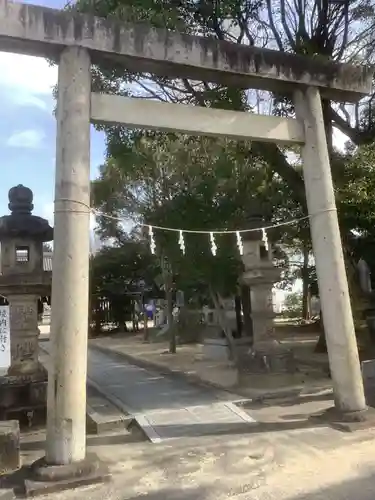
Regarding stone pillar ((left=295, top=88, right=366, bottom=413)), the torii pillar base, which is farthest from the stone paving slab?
the torii pillar base

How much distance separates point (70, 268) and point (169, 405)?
4.76 meters

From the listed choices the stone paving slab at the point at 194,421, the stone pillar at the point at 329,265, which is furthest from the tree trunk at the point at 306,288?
the stone pillar at the point at 329,265

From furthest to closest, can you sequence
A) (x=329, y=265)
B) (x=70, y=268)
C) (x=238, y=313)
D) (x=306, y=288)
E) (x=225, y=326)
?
(x=306, y=288) < (x=238, y=313) < (x=225, y=326) < (x=329, y=265) < (x=70, y=268)

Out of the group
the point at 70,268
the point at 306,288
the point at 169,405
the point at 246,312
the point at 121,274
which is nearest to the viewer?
the point at 70,268

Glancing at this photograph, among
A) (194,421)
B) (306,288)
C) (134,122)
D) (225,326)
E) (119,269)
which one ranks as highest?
(119,269)

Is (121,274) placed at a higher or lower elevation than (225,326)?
higher

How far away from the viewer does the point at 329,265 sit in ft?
22.6

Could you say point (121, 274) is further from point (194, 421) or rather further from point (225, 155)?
point (194, 421)

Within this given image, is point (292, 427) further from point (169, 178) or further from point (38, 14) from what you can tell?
point (169, 178)

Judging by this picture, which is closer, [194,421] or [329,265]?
[329,265]

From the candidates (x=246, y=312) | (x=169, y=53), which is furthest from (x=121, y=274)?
(x=169, y=53)

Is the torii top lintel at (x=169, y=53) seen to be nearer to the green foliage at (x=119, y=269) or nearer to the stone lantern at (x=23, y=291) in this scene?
the stone lantern at (x=23, y=291)

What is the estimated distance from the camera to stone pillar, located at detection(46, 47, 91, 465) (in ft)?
17.4

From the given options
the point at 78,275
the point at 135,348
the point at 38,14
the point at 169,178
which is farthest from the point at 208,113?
the point at 135,348
